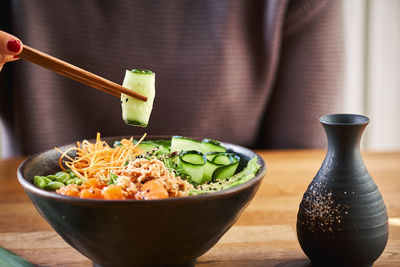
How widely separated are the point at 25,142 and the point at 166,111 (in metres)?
0.72

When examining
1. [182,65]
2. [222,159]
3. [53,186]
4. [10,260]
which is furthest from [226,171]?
[182,65]

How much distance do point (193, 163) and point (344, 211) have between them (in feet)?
1.10

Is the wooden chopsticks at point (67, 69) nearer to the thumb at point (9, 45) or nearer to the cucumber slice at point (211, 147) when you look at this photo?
the thumb at point (9, 45)

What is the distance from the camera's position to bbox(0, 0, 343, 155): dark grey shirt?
217 centimetres

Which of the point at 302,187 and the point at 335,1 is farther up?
the point at 335,1

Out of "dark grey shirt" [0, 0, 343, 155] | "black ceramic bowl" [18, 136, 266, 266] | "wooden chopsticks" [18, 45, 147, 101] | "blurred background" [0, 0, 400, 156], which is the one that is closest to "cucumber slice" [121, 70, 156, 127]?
"wooden chopsticks" [18, 45, 147, 101]

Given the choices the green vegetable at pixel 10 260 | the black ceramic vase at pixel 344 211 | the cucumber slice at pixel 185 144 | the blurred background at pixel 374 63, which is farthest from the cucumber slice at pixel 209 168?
the blurred background at pixel 374 63

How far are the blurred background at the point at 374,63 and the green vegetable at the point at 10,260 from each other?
2633 mm

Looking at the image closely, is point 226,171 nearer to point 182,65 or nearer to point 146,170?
point 146,170

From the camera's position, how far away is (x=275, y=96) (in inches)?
97.0

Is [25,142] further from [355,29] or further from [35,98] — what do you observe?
[355,29]

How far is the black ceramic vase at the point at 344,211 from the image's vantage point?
0.84 m

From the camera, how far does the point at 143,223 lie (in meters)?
0.70

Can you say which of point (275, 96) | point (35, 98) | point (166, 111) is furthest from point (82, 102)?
point (275, 96)
